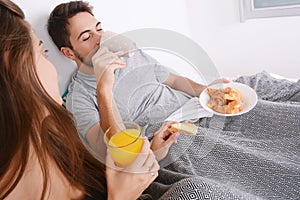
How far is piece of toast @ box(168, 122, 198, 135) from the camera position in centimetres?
102

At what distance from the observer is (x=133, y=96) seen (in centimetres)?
120

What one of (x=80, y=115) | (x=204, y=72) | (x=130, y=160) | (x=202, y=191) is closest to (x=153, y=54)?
(x=204, y=72)

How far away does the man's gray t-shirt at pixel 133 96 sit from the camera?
1.15m

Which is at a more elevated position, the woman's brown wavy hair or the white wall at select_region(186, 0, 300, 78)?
the woman's brown wavy hair

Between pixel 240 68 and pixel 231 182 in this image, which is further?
pixel 240 68

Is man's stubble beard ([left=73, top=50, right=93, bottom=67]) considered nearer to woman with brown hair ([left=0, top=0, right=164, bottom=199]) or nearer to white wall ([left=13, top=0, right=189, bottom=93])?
white wall ([left=13, top=0, right=189, bottom=93])

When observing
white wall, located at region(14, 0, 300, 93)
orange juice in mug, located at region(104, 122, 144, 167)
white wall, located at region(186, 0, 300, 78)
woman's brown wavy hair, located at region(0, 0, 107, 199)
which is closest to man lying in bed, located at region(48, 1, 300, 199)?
orange juice in mug, located at region(104, 122, 144, 167)

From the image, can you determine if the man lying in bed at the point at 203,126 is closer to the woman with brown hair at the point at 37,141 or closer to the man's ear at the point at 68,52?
the man's ear at the point at 68,52

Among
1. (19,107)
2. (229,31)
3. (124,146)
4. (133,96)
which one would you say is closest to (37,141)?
(19,107)

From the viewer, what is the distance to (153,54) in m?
1.16

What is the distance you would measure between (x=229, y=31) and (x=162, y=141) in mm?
1416

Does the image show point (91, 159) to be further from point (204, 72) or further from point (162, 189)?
point (204, 72)

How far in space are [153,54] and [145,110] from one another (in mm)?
228

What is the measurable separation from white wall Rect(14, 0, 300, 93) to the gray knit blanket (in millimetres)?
830
